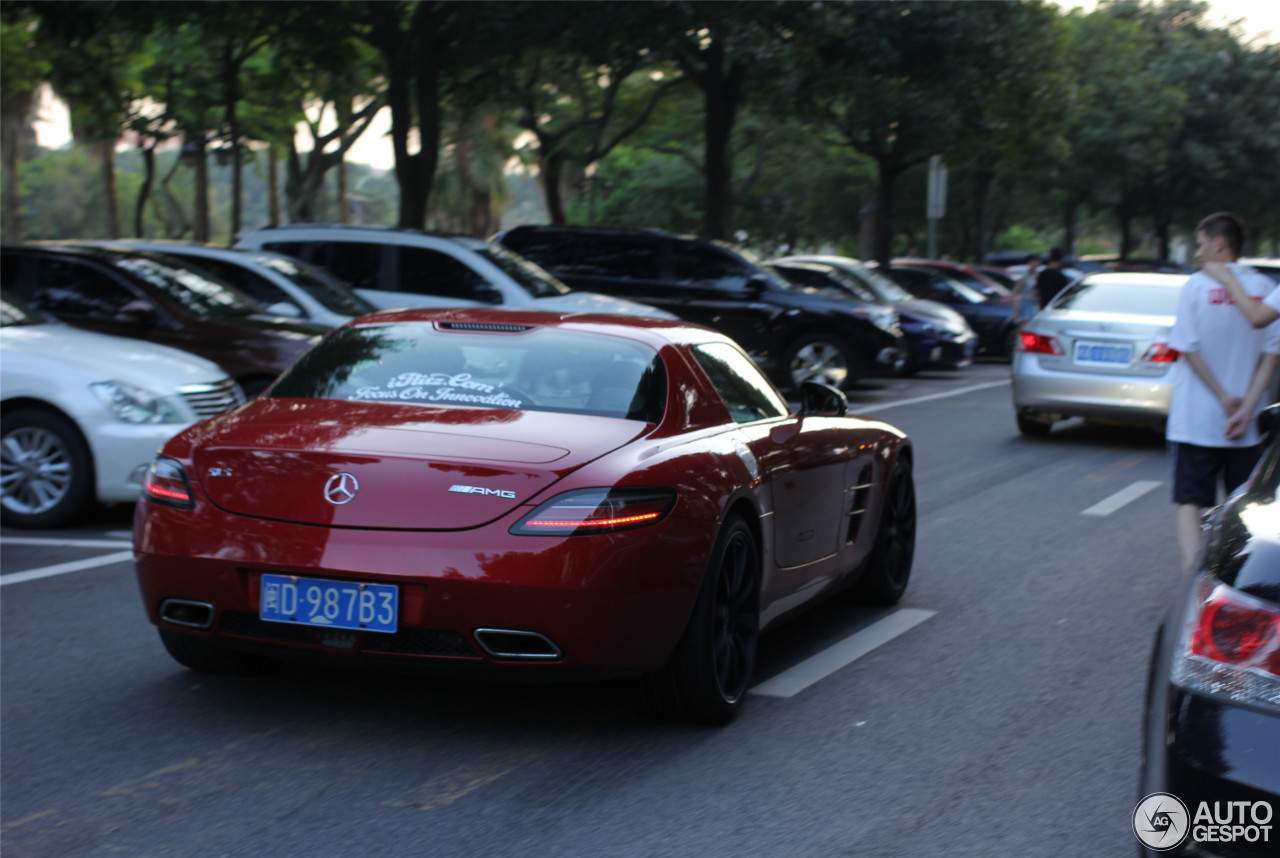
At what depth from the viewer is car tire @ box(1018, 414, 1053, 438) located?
14.1 metres

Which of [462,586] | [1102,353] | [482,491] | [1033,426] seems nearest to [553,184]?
[1033,426]

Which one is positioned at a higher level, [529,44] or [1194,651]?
[529,44]

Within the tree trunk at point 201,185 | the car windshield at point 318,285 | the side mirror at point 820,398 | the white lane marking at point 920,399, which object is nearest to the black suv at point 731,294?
the white lane marking at point 920,399

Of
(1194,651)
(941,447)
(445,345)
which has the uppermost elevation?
(445,345)

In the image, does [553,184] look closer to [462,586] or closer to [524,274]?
[524,274]

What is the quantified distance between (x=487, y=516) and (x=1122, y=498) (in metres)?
7.12

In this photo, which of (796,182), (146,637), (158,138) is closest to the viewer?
(146,637)

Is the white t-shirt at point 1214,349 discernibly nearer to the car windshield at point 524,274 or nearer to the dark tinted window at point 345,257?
the car windshield at point 524,274

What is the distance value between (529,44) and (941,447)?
9.45 meters

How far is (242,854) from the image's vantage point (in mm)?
3688

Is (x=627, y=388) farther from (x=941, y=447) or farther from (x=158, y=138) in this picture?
(x=158, y=138)

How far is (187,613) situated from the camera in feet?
15.3

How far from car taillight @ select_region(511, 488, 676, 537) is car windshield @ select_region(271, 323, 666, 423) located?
0.57 m

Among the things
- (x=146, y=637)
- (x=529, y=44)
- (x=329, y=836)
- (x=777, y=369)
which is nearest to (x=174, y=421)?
(x=146, y=637)
